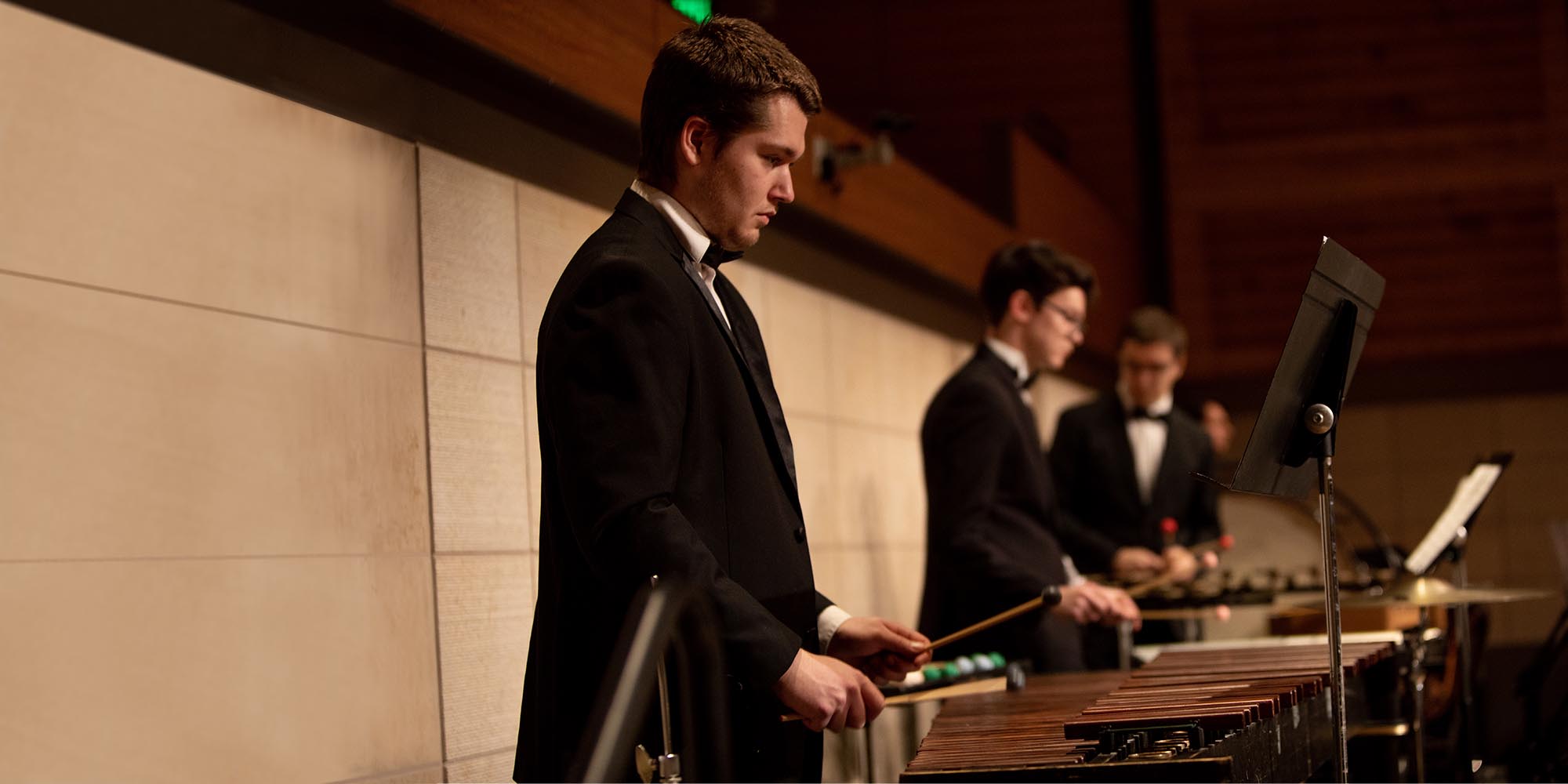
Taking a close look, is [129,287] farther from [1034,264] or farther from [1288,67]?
[1288,67]

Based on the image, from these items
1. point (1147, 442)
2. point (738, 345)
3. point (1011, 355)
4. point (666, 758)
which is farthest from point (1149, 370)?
point (666, 758)

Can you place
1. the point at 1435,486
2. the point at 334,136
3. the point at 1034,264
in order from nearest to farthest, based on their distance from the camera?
the point at 334,136 < the point at 1034,264 < the point at 1435,486

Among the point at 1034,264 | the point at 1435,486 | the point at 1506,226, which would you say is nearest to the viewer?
the point at 1034,264

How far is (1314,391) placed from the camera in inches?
106

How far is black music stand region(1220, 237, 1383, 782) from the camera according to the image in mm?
2594

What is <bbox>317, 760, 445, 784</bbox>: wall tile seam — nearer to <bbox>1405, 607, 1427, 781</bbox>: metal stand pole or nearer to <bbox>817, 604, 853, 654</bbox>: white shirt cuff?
<bbox>817, 604, 853, 654</bbox>: white shirt cuff

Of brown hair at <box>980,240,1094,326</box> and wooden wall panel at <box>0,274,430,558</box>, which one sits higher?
brown hair at <box>980,240,1094,326</box>

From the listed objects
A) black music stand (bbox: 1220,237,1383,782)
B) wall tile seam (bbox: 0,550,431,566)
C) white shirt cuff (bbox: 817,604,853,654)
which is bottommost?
white shirt cuff (bbox: 817,604,853,654)

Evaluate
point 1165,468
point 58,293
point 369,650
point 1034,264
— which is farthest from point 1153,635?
point 58,293

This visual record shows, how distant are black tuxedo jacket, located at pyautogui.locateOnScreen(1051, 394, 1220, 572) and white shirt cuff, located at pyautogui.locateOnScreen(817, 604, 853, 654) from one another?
328 centimetres

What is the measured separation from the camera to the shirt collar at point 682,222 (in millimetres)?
2430

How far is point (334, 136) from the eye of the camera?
303 cm

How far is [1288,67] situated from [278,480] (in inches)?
297

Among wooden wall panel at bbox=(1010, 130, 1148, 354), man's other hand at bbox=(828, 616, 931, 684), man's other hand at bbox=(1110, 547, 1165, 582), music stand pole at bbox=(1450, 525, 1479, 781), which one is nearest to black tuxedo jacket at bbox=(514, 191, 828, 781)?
man's other hand at bbox=(828, 616, 931, 684)
